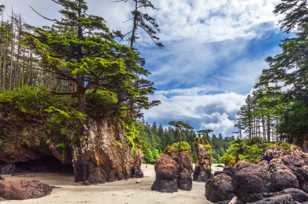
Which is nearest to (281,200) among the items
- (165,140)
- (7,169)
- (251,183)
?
(251,183)

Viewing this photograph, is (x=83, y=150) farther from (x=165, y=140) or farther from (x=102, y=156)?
(x=165, y=140)

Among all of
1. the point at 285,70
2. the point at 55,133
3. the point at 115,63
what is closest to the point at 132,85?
the point at 115,63

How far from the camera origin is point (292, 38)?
17469 millimetres

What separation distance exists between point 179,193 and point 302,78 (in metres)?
11.0

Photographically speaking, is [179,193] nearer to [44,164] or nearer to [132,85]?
[132,85]

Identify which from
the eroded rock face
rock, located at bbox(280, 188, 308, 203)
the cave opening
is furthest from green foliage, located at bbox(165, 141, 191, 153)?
the cave opening

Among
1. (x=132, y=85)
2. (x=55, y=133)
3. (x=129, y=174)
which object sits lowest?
(x=129, y=174)

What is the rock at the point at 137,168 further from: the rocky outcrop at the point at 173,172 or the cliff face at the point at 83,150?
the rocky outcrop at the point at 173,172

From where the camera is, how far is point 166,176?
13.0 m

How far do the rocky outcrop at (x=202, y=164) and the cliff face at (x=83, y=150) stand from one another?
15.3 feet

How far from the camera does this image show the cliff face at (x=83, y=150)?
15195mm

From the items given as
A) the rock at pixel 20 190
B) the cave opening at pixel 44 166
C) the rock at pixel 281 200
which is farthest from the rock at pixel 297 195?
the cave opening at pixel 44 166

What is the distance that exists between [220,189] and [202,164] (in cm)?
773

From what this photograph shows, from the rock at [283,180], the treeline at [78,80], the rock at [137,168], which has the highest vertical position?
the treeline at [78,80]
